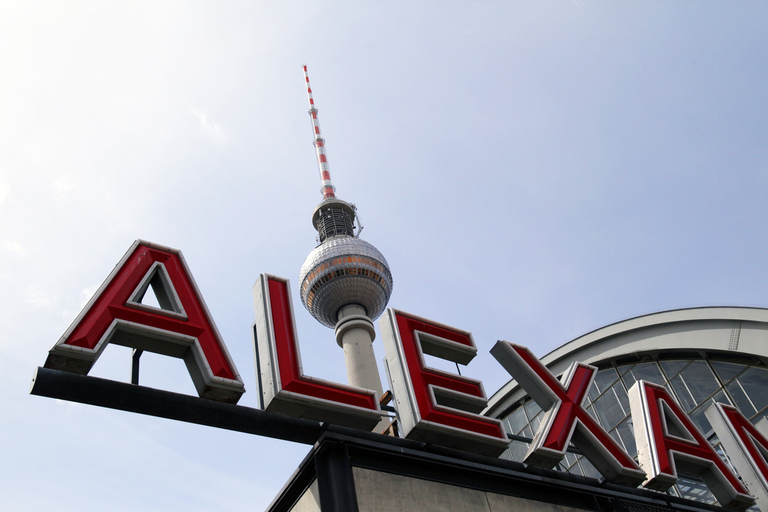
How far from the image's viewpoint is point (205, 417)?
36.8 ft

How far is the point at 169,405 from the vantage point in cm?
1097

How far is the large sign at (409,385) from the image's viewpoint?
36.4 feet

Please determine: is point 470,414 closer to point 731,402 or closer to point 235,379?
point 235,379

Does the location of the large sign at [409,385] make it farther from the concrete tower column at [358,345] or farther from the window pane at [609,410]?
the concrete tower column at [358,345]

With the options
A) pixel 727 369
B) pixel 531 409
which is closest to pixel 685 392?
pixel 727 369

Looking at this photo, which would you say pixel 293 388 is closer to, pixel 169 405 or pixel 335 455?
pixel 335 455

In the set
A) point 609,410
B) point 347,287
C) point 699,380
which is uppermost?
point 347,287

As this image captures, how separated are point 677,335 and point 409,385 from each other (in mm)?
19288

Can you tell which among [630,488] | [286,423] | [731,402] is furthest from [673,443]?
→ [731,402]

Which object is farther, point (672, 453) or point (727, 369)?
point (727, 369)

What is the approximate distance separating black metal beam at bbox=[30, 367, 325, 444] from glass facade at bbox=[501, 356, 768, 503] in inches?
545

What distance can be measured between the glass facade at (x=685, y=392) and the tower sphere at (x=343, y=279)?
19524mm

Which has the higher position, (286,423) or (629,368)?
(629,368)

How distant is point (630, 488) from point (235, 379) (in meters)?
8.93
